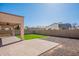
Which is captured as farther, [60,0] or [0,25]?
[0,25]

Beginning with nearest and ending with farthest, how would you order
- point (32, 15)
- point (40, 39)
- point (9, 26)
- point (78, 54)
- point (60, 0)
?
1. point (78, 54)
2. point (60, 0)
3. point (32, 15)
4. point (9, 26)
5. point (40, 39)

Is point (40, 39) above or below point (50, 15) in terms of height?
below

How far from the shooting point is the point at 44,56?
2324 millimetres

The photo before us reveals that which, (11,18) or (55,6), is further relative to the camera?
(11,18)

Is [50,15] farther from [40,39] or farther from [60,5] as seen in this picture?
[40,39]

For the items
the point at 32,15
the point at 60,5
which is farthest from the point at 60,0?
the point at 32,15

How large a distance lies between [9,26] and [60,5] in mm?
1976

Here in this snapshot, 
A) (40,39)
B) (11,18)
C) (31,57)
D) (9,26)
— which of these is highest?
(11,18)

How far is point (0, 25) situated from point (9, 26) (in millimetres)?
324

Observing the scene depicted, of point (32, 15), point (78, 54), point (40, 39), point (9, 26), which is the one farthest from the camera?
point (40, 39)

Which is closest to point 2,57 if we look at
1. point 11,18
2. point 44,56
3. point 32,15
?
point 44,56

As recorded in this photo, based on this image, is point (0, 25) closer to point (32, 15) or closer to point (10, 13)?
point (10, 13)

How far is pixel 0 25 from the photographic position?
2.93m

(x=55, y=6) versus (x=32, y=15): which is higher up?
(x=55, y=6)
